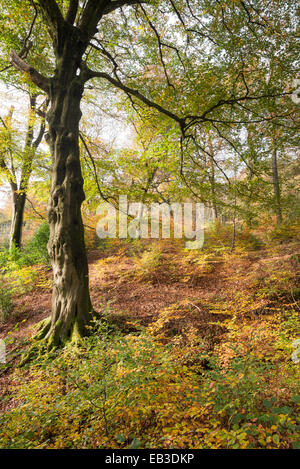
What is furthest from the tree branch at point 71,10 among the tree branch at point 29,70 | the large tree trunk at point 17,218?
the large tree trunk at point 17,218

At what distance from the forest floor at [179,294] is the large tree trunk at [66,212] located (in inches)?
20.7

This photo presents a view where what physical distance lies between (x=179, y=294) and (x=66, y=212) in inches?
136

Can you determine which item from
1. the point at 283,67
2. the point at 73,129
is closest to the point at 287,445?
the point at 73,129

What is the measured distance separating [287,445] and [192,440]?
0.61 m

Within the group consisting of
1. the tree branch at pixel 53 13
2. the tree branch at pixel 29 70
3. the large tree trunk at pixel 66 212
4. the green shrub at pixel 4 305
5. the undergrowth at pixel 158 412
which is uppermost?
the tree branch at pixel 53 13

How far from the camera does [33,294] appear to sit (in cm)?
681

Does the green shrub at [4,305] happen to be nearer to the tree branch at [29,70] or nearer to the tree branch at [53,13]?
the tree branch at [29,70]

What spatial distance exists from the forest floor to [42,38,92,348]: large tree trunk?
1.72 ft

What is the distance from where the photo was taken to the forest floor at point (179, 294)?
155 inches

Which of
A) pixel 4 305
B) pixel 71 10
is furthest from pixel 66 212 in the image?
pixel 4 305

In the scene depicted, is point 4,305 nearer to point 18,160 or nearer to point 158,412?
point 158,412

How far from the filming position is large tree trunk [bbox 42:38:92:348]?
12.1 ft

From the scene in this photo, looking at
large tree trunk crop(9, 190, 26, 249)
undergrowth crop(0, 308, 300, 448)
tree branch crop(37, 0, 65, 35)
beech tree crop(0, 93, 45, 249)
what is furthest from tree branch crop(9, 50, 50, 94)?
large tree trunk crop(9, 190, 26, 249)

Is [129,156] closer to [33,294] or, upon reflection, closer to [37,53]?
[37,53]
